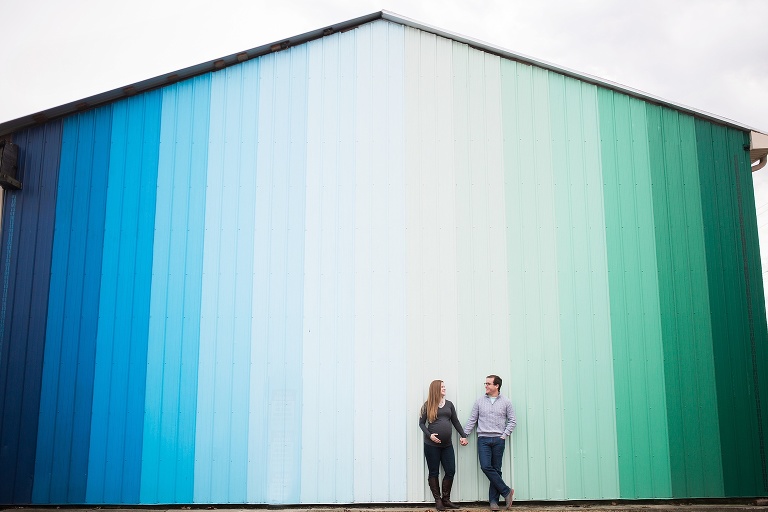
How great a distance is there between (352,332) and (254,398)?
1.80 meters

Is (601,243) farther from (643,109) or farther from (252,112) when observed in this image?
(252,112)

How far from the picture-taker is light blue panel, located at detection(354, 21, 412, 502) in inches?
370

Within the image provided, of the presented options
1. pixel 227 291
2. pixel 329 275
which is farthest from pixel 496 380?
pixel 227 291

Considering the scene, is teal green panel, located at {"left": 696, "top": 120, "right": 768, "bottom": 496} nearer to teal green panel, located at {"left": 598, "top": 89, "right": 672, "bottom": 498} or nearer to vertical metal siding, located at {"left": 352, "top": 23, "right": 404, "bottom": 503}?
teal green panel, located at {"left": 598, "top": 89, "right": 672, "bottom": 498}

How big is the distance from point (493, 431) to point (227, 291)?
4.60 m

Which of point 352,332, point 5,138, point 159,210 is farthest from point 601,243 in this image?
point 5,138

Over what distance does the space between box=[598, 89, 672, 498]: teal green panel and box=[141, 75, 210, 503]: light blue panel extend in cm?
660

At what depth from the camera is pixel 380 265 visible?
980 centimetres

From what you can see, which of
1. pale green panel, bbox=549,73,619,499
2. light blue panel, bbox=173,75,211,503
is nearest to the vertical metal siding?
light blue panel, bbox=173,75,211,503

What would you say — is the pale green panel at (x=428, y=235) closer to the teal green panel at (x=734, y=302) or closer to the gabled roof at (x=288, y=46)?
the gabled roof at (x=288, y=46)

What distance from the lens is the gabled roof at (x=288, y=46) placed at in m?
9.83

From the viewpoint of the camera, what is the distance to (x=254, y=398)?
→ 9.43 metres

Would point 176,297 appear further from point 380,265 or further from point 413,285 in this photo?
point 413,285

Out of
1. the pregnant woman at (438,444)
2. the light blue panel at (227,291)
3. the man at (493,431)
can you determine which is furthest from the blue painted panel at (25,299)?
the man at (493,431)
